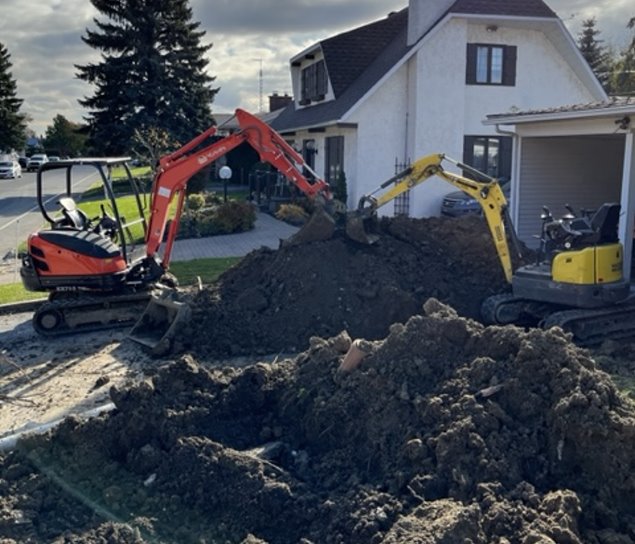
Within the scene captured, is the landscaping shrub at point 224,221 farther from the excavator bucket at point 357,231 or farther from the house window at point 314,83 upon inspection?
the excavator bucket at point 357,231

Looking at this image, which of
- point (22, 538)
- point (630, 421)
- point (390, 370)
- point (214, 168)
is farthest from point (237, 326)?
point (214, 168)

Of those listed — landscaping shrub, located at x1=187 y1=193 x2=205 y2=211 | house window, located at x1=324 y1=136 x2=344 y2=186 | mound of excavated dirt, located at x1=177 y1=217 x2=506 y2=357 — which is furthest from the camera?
house window, located at x1=324 y1=136 x2=344 y2=186

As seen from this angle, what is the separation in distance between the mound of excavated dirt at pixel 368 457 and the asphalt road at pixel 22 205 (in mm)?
8904

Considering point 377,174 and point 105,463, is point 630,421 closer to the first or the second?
point 105,463

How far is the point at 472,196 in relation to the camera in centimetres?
1095

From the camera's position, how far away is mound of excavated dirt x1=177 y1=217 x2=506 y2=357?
33.0ft

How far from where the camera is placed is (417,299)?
10.8 m

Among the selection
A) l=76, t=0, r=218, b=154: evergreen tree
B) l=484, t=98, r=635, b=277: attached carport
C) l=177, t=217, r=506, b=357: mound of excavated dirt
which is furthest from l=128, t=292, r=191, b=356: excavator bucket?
l=76, t=0, r=218, b=154: evergreen tree

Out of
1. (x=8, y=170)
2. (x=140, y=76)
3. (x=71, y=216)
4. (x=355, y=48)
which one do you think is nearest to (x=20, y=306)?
(x=71, y=216)

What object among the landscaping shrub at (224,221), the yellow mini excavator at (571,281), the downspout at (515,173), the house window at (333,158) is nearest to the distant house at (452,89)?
the house window at (333,158)

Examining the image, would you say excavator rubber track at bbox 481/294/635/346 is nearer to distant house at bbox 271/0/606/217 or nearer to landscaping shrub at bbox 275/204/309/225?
distant house at bbox 271/0/606/217

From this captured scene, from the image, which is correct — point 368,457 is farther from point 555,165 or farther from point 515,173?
point 555,165

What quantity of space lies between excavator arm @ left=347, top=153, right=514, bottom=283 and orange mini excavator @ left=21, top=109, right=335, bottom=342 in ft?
1.84

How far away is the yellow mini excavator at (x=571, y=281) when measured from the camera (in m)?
9.40
